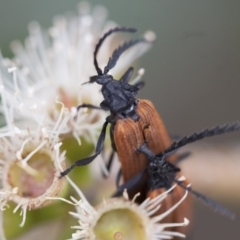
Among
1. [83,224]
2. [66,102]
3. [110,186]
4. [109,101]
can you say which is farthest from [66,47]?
[83,224]

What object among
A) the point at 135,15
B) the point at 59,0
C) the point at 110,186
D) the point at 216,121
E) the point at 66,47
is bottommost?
the point at 110,186

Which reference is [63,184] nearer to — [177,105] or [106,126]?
[106,126]

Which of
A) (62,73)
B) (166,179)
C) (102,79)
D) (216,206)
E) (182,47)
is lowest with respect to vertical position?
(216,206)

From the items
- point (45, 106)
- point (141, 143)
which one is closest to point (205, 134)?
point (141, 143)

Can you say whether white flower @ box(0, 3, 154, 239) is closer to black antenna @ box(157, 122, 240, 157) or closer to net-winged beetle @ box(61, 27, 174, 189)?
net-winged beetle @ box(61, 27, 174, 189)

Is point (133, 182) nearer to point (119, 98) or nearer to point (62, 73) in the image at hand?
point (119, 98)

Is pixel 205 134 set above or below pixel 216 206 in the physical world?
above

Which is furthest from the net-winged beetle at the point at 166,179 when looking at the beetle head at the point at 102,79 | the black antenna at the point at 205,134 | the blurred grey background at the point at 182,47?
the blurred grey background at the point at 182,47
